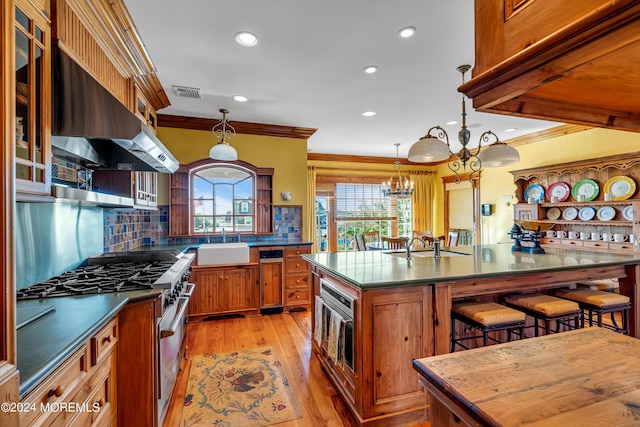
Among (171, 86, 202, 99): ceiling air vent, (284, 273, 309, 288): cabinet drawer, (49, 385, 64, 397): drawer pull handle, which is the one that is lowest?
(284, 273, 309, 288): cabinet drawer

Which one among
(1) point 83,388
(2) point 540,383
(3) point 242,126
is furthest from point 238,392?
(3) point 242,126

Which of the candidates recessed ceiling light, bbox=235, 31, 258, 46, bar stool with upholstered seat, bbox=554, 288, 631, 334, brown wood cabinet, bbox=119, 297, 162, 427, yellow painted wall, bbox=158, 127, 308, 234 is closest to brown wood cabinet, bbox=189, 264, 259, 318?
yellow painted wall, bbox=158, 127, 308, 234

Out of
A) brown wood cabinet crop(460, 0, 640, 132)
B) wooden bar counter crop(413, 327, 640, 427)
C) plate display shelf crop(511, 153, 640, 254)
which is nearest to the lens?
brown wood cabinet crop(460, 0, 640, 132)

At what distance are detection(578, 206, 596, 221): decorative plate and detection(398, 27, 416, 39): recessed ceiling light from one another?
12.7 feet

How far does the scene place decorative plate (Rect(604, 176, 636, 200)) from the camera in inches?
146

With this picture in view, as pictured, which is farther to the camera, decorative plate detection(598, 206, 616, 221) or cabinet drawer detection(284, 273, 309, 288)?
cabinet drawer detection(284, 273, 309, 288)

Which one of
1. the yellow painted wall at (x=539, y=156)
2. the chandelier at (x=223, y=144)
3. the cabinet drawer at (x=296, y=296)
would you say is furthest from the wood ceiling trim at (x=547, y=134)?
the chandelier at (x=223, y=144)

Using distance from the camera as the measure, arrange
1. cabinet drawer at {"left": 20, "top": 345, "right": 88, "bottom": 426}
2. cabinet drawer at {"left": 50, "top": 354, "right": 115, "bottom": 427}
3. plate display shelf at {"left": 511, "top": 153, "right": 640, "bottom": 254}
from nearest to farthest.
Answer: cabinet drawer at {"left": 20, "top": 345, "right": 88, "bottom": 426} → cabinet drawer at {"left": 50, "top": 354, "right": 115, "bottom": 427} → plate display shelf at {"left": 511, "top": 153, "right": 640, "bottom": 254}

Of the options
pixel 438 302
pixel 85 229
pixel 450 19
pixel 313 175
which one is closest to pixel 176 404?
pixel 85 229

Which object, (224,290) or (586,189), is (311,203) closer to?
(224,290)

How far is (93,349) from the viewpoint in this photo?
126 cm

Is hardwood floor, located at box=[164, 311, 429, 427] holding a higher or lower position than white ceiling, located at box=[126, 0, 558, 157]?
lower

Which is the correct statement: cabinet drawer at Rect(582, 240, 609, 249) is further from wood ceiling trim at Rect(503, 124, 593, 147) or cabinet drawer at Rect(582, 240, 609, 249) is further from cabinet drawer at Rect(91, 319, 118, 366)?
cabinet drawer at Rect(91, 319, 118, 366)

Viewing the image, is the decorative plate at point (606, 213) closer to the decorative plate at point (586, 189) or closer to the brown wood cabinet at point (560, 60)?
the decorative plate at point (586, 189)
